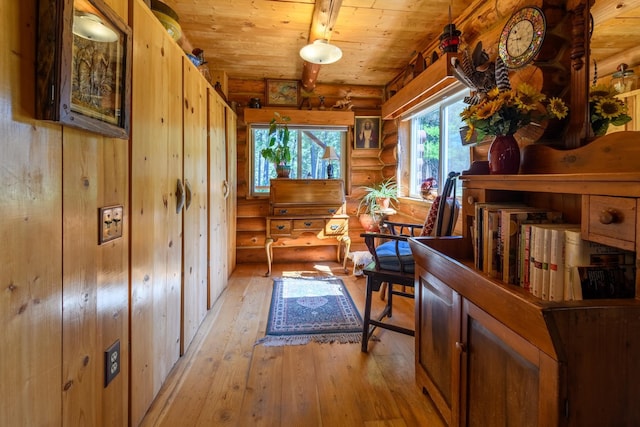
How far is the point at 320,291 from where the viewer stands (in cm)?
303

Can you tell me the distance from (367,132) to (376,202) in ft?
3.42

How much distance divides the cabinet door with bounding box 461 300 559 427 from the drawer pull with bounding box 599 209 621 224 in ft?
1.23

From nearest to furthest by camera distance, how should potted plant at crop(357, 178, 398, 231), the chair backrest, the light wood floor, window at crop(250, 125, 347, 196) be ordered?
the light wood floor, the chair backrest, potted plant at crop(357, 178, 398, 231), window at crop(250, 125, 347, 196)

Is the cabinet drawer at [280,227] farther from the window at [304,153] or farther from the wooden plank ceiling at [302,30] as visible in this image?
the wooden plank ceiling at [302,30]

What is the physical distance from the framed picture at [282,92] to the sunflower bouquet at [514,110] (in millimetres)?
3123

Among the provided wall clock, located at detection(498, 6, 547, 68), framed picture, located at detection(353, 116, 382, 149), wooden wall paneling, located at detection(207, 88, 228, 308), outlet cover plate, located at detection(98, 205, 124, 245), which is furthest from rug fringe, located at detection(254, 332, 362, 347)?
framed picture, located at detection(353, 116, 382, 149)

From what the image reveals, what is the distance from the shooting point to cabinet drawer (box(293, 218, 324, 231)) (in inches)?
141

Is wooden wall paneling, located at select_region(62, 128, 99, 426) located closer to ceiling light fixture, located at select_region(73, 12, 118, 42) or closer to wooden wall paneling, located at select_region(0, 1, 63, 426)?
wooden wall paneling, located at select_region(0, 1, 63, 426)

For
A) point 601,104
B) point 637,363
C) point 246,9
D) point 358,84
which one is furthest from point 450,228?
point 358,84

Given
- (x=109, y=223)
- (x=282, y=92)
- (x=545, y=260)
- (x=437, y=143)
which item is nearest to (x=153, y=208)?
(x=109, y=223)

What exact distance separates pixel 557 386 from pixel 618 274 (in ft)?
1.22

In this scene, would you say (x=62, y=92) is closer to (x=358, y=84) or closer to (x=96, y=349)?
(x=96, y=349)

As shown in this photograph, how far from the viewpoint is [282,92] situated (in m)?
3.98

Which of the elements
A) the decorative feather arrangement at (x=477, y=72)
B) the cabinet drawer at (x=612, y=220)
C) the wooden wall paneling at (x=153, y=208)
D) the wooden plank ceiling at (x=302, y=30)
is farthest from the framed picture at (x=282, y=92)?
the cabinet drawer at (x=612, y=220)
